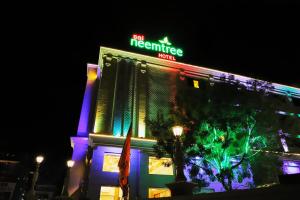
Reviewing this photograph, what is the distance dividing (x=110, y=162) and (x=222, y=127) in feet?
31.3

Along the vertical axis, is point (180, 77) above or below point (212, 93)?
above

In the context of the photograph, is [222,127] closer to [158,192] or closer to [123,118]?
[158,192]

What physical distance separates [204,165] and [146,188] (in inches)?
197

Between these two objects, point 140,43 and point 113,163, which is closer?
point 113,163

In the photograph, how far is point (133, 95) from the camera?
81.5ft

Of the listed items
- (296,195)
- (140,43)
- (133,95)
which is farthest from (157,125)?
(296,195)

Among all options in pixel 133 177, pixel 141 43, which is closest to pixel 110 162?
pixel 133 177

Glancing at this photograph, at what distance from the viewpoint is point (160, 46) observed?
2855 cm

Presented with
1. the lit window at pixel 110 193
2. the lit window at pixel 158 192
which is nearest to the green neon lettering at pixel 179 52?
the lit window at pixel 158 192

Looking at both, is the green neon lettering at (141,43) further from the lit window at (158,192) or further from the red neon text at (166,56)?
the lit window at (158,192)

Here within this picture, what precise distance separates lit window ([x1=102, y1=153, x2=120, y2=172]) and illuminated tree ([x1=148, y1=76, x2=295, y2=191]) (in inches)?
162

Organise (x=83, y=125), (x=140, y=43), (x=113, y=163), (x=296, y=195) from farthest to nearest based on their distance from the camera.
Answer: (x=140, y=43), (x=83, y=125), (x=113, y=163), (x=296, y=195)

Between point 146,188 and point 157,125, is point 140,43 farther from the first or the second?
point 146,188

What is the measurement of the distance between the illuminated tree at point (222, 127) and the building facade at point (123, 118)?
2452mm
